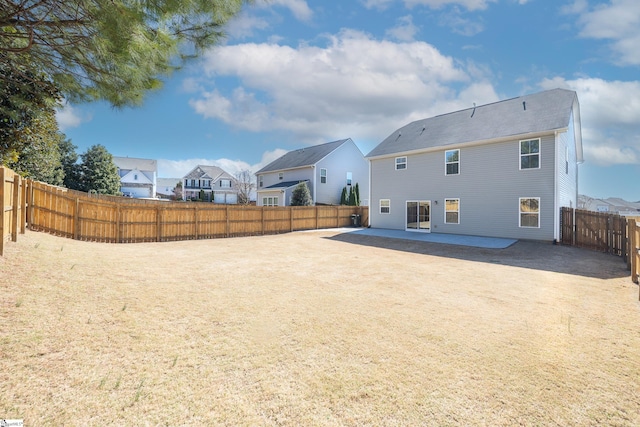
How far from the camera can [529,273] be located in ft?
26.2

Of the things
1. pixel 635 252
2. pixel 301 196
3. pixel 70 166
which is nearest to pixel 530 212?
pixel 635 252

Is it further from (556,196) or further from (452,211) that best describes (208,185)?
(556,196)

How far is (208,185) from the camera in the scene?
52750mm

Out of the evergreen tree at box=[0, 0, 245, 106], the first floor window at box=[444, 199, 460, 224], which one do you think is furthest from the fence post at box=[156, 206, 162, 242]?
the first floor window at box=[444, 199, 460, 224]

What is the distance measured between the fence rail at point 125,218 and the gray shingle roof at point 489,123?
792 cm

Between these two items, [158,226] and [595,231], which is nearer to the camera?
[595,231]

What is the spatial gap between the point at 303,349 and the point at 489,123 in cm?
1747

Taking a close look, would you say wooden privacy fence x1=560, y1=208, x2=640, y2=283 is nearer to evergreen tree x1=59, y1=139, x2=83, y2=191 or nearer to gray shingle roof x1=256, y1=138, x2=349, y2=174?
gray shingle roof x1=256, y1=138, x2=349, y2=174

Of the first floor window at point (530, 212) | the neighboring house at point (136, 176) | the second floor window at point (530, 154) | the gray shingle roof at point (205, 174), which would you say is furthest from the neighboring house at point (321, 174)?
the neighboring house at point (136, 176)

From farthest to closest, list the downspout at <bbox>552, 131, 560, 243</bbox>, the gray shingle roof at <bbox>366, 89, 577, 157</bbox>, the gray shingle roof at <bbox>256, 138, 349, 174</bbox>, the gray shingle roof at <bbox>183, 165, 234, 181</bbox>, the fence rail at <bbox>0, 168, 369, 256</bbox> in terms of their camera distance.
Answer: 1. the gray shingle roof at <bbox>183, 165, 234, 181</bbox>
2. the gray shingle roof at <bbox>256, 138, 349, 174</bbox>
3. the gray shingle roof at <bbox>366, 89, 577, 157</bbox>
4. the downspout at <bbox>552, 131, 560, 243</bbox>
5. the fence rail at <bbox>0, 168, 369, 256</bbox>

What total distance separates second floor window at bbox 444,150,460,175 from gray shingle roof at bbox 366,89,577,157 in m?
0.59

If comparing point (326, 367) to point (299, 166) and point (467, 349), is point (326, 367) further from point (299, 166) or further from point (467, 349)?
point (299, 166)

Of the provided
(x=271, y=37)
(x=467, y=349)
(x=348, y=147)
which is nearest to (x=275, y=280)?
(x=467, y=349)

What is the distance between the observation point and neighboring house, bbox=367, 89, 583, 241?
13.7 m
